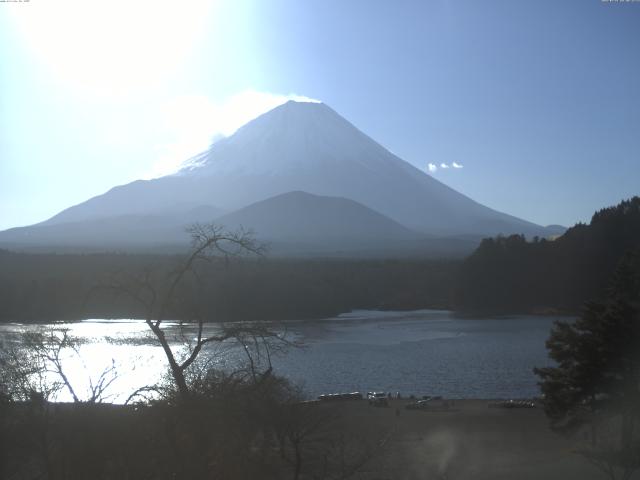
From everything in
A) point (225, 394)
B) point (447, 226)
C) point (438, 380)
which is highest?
point (447, 226)

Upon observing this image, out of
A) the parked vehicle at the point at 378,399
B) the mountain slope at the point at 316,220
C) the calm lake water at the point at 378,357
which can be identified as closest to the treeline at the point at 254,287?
the calm lake water at the point at 378,357

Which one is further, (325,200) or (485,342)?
(325,200)

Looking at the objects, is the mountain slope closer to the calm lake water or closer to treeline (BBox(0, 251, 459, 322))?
treeline (BBox(0, 251, 459, 322))

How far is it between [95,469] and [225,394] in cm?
89

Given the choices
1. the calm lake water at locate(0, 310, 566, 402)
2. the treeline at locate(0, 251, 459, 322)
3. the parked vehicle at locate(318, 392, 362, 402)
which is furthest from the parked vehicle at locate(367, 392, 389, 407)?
the treeline at locate(0, 251, 459, 322)

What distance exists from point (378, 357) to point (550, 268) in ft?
69.6

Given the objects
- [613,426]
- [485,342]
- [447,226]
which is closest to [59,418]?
[613,426]

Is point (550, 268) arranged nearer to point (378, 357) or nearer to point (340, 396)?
point (378, 357)

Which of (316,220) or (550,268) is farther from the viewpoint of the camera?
(316,220)

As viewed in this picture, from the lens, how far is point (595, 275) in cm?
3491

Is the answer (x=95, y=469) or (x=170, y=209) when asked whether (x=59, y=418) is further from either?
(x=170, y=209)

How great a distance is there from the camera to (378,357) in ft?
62.8

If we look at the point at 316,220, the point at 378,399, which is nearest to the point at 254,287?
the point at 378,399

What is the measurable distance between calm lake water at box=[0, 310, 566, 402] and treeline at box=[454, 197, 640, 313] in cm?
775
